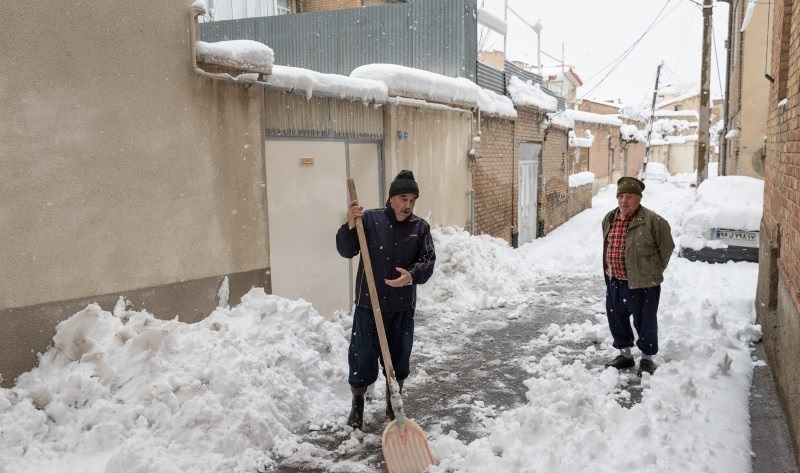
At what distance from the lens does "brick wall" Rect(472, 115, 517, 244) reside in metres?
11.7

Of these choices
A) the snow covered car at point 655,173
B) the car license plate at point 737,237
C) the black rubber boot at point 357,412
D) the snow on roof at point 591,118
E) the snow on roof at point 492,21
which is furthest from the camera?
the snow covered car at point 655,173

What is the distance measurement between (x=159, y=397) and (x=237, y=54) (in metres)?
3.13

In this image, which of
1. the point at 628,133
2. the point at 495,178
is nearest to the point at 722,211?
the point at 495,178

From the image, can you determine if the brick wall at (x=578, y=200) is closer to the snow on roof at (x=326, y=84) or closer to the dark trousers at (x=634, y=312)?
the snow on roof at (x=326, y=84)

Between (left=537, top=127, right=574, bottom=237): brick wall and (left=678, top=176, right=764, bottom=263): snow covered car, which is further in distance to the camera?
(left=537, top=127, right=574, bottom=237): brick wall

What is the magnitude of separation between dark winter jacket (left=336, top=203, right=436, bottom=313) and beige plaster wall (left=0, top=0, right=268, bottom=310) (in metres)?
1.78

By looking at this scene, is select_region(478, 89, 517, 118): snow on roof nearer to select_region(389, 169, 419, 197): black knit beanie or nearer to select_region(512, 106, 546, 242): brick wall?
select_region(512, 106, 546, 242): brick wall

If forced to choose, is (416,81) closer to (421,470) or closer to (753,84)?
(421,470)

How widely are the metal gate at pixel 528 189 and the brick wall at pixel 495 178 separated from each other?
0.89 m

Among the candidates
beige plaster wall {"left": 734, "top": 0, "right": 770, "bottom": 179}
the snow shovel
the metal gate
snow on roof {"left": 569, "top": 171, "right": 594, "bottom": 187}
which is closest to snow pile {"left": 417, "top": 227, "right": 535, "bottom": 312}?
the snow shovel

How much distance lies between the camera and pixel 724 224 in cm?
974

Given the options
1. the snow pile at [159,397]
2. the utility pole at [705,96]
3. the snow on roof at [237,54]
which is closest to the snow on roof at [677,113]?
the utility pole at [705,96]

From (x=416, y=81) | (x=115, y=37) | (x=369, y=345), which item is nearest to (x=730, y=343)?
(x=369, y=345)

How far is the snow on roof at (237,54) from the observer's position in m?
5.44
